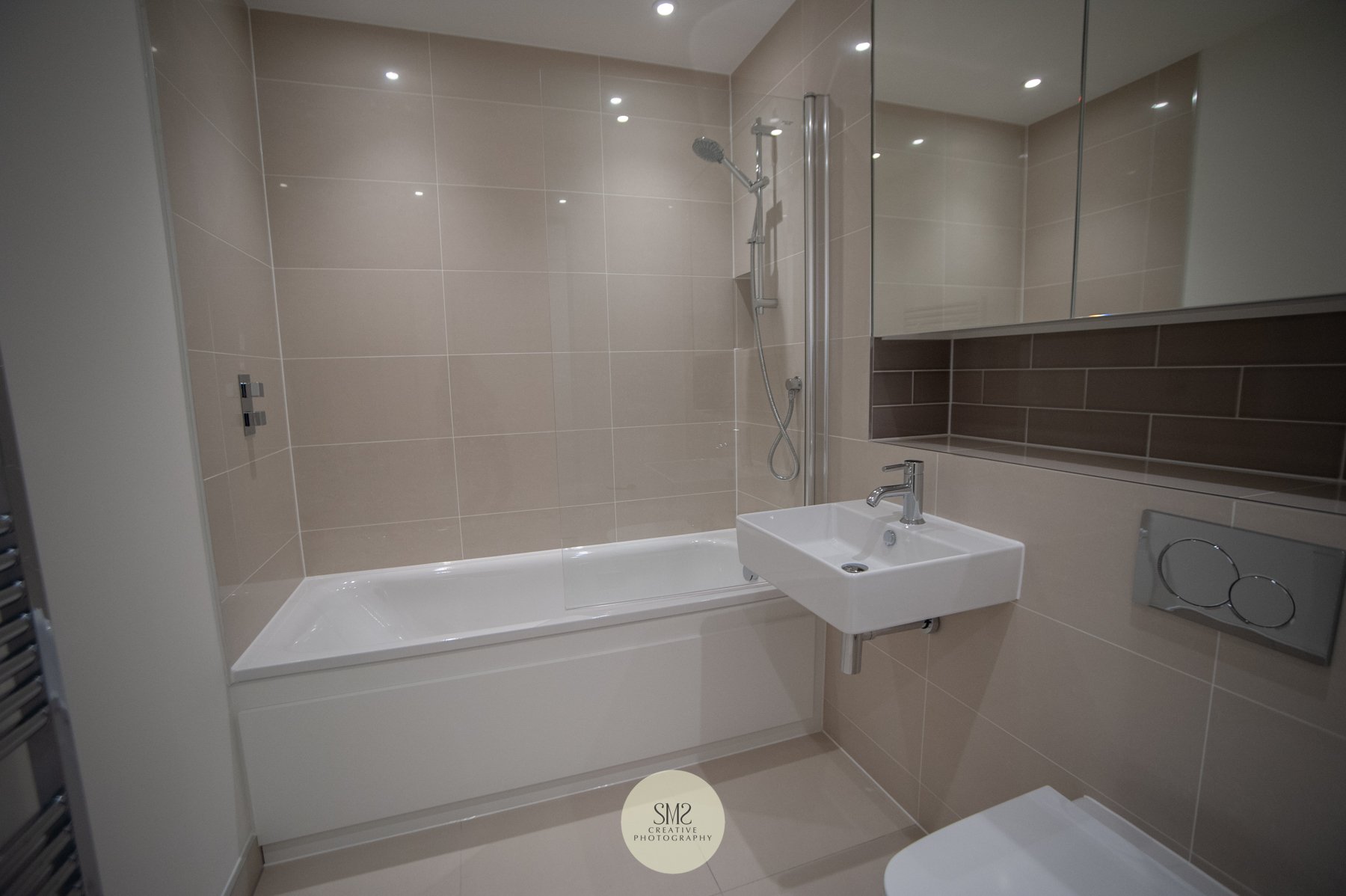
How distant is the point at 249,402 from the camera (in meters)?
1.76

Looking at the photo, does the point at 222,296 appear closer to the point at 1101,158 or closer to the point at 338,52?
the point at 338,52

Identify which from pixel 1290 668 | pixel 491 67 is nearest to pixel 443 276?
pixel 491 67

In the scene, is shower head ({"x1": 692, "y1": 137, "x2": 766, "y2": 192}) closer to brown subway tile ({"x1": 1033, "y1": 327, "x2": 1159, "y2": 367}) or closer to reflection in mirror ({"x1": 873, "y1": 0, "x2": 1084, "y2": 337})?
reflection in mirror ({"x1": 873, "y1": 0, "x2": 1084, "y2": 337})

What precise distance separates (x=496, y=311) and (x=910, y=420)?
171cm

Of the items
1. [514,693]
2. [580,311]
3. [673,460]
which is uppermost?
[580,311]

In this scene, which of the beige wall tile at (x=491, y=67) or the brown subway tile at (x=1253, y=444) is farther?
the beige wall tile at (x=491, y=67)

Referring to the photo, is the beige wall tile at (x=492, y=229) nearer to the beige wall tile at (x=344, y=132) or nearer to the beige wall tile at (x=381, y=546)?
the beige wall tile at (x=344, y=132)

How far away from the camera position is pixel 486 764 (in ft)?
5.57

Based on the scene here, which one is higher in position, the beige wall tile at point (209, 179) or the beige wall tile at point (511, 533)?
the beige wall tile at point (209, 179)

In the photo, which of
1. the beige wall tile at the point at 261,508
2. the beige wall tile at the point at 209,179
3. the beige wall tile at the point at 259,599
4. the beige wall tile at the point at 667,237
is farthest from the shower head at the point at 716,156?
the beige wall tile at the point at 259,599

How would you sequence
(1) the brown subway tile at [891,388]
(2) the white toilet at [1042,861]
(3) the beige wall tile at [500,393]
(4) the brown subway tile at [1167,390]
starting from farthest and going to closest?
(3) the beige wall tile at [500,393]
(1) the brown subway tile at [891,388]
(4) the brown subway tile at [1167,390]
(2) the white toilet at [1042,861]

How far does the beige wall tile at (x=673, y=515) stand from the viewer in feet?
6.36

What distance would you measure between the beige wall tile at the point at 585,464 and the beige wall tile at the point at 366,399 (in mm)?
745

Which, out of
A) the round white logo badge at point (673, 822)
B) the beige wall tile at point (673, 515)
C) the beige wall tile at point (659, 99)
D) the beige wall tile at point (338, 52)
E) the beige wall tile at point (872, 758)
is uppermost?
the beige wall tile at point (338, 52)
